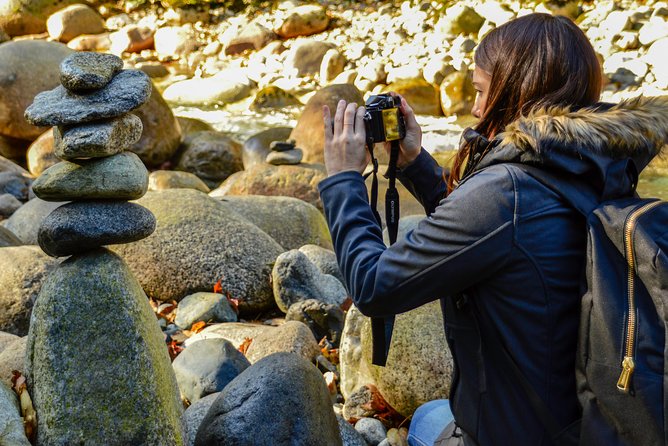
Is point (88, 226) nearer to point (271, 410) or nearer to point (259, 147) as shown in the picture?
point (271, 410)

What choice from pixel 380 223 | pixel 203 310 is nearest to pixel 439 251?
pixel 380 223

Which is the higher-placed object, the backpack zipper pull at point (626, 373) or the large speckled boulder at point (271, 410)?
the backpack zipper pull at point (626, 373)

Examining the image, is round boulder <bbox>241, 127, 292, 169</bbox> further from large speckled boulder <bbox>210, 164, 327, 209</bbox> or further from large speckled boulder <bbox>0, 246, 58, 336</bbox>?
large speckled boulder <bbox>0, 246, 58, 336</bbox>

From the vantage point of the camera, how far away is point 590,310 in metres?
1.75

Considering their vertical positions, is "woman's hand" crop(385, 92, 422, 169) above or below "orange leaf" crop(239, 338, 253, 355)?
above

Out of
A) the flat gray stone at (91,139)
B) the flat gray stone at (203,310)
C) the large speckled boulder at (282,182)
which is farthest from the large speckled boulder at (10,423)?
the large speckled boulder at (282,182)

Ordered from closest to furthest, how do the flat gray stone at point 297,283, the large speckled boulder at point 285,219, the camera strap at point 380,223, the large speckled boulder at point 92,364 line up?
the camera strap at point 380,223 → the large speckled boulder at point 92,364 → the flat gray stone at point 297,283 → the large speckled boulder at point 285,219

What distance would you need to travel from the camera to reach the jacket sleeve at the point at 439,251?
176cm

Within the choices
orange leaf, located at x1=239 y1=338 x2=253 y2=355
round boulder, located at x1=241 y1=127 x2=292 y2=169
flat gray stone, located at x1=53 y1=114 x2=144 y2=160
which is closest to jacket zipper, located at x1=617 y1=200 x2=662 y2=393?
flat gray stone, located at x1=53 y1=114 x2=144 y2=160

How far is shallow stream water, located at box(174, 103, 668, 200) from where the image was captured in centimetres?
1186

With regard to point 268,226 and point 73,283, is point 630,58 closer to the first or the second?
point 268,226

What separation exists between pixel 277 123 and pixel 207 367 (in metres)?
10.3

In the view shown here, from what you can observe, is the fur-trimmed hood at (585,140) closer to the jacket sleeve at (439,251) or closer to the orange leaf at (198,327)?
the jacket sleeve at (439,251)

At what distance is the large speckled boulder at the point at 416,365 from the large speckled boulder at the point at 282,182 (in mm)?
4630
